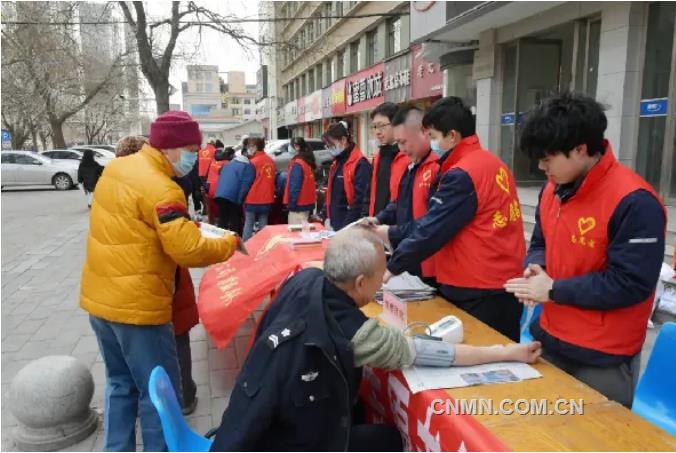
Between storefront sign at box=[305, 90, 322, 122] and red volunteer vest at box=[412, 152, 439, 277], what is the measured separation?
2610 cm

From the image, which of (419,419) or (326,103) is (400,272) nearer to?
(419,419)

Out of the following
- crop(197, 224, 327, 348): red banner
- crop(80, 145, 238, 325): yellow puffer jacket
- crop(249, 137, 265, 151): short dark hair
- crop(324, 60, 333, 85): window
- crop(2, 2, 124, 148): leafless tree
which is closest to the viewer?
crop(80, 145, 238, 325): yellow puffer jacket

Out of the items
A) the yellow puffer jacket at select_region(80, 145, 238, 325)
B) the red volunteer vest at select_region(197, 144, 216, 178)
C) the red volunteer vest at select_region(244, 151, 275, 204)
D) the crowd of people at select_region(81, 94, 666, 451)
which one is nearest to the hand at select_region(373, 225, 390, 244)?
the crowd of people at select_region(81, 94, 666, 451)

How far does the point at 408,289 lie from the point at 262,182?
14.8ft

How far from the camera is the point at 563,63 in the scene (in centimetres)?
1068

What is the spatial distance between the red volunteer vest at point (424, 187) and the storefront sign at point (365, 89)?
1607 cm

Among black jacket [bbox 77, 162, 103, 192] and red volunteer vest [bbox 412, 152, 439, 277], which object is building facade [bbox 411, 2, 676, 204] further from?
black jacket [bbox 77, 162, 103, 192]

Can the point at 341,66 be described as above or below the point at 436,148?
above

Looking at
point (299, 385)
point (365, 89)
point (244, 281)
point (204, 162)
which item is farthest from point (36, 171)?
point (299, 385)

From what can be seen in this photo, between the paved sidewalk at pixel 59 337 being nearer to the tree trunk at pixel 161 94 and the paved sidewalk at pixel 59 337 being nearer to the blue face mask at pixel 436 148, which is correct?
the blue face mask at pixel 436 148

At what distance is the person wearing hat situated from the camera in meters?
2.31

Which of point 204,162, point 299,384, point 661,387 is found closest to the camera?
point 299,384

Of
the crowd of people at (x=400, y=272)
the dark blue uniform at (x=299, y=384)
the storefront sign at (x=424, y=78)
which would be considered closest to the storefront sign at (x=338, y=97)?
the storefront sign at (x=424, y=78)

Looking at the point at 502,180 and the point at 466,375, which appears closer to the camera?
the point at 466,375
